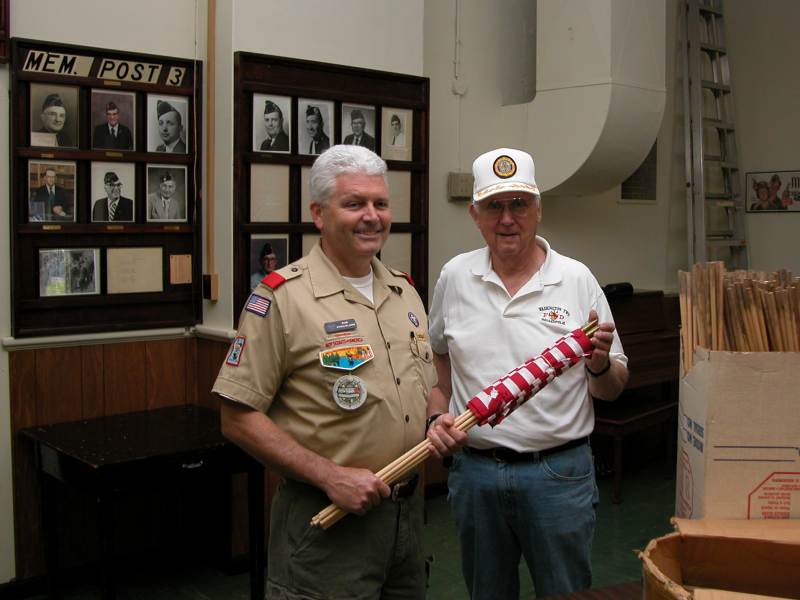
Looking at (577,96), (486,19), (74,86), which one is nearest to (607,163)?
(577,96)

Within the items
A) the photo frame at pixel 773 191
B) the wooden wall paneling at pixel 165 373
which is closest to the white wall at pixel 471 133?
the photo frame at pixel 773 191

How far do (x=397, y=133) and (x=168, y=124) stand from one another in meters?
1.09

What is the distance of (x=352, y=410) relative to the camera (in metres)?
1.99

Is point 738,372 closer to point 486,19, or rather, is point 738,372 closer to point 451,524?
point 451,524

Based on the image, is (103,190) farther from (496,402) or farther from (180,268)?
(496,402)

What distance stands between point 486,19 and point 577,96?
74 centimetres

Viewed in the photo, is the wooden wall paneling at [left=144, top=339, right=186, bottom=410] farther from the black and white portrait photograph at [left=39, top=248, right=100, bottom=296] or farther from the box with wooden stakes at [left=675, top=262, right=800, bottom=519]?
the box with wooden stakes at [left=675, top=262, right=800, bottom=519]

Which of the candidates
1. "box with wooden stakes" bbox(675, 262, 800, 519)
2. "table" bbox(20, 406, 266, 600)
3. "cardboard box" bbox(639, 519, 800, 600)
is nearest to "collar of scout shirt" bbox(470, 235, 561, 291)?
"box with wooden stakes" bbox(675, 262, 800, 519)

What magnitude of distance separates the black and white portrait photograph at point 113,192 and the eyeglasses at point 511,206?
1959mm

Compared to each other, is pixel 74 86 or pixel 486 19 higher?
pixel 486 19

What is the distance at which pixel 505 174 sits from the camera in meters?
2.29

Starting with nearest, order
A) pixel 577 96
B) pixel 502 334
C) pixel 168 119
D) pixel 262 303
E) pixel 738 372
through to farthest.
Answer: pixel 738 372 < pixel 262 303 < pixel 502 334 < pixel 168 119 < pixel 577 96

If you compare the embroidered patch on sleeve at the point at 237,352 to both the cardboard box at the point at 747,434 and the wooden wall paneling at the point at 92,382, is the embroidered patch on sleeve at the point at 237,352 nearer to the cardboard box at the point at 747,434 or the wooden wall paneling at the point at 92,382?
the cardboard box at the point at 747,434

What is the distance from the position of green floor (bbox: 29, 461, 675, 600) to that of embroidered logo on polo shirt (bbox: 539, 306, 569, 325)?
6.00ft
